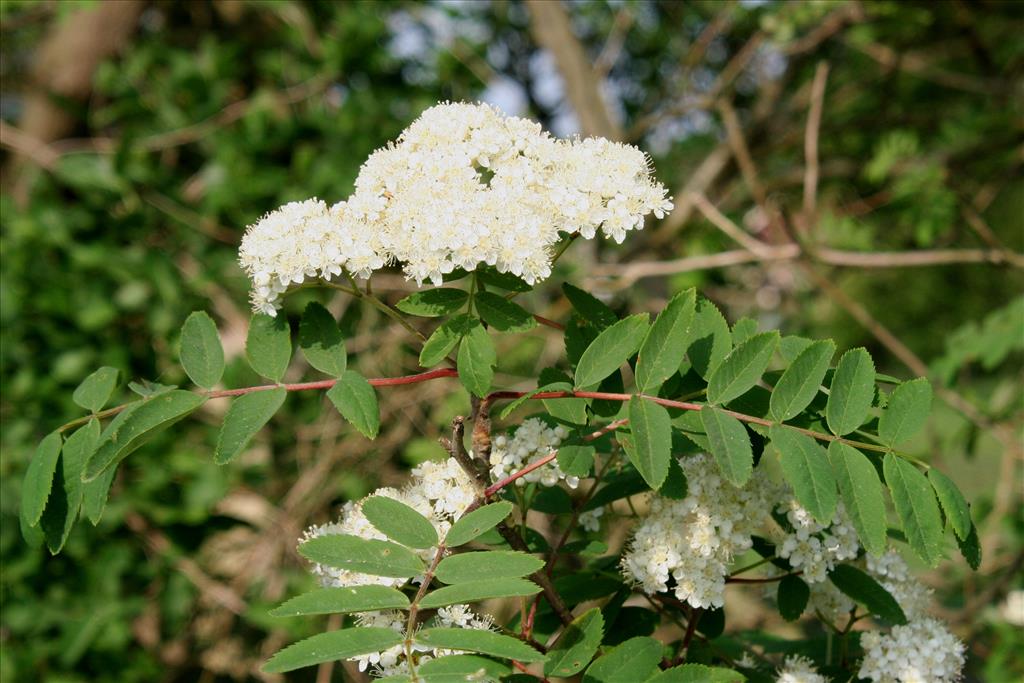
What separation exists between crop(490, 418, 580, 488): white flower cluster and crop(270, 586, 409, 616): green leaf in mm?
194

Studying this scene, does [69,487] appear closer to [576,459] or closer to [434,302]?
[434,302]

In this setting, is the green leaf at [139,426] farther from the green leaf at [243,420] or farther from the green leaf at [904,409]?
the green leaf at [904,409]

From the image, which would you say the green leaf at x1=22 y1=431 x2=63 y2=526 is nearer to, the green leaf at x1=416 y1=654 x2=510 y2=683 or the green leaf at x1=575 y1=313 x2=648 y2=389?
the green leaf at x1=416 y1=654 x2=510 y2=683

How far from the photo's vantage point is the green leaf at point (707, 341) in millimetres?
1054

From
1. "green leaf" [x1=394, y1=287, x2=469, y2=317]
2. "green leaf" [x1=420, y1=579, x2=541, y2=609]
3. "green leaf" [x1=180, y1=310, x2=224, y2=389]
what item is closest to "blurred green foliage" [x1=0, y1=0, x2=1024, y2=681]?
"green leaf" [x1=180, y1=310, x2=224, y2=389]

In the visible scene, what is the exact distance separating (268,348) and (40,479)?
276mm

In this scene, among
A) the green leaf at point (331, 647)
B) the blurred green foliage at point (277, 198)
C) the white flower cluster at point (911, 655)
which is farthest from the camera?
the blurred green foliage at point (277, 198)

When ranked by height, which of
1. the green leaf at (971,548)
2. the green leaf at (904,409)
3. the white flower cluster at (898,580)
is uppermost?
the green leaf at (904,409)

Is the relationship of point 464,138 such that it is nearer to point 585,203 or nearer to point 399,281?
point 585,203

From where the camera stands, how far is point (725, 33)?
3.94 metres

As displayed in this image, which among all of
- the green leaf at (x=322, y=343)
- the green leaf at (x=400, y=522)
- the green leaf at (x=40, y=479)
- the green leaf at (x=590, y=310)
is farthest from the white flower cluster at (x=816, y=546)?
the green leaf at (x=40, y=479)

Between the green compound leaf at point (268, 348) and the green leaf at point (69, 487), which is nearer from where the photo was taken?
the green leaf at point (69, 487)

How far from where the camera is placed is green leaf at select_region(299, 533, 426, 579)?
0.88m

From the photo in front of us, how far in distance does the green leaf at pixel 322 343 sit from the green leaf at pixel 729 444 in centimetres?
42
